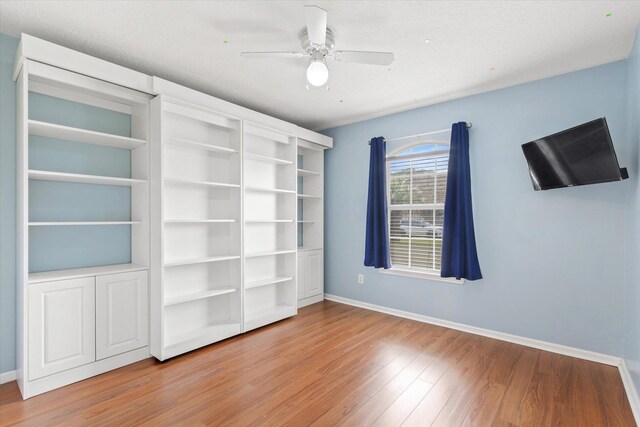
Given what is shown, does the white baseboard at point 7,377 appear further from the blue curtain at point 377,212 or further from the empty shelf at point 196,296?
the blue curtain at point 377,212

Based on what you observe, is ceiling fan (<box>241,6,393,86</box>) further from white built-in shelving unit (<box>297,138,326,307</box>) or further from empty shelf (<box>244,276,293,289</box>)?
empty shelf (<box>244,276,293,289</box>)

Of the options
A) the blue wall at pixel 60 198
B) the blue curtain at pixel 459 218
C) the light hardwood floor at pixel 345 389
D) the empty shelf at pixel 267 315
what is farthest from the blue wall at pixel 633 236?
the blue wall at pixel 60 198

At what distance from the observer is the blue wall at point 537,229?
281 cm

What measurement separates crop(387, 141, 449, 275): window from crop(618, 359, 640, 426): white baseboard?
1732 millimetres

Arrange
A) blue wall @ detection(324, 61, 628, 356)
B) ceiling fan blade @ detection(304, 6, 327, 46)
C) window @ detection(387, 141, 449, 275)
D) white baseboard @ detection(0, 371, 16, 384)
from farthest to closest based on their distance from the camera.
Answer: window @ detection(387, 141, 449, 275) < blue wall @ detection(324, 61, 628, 356) < white baseboard @ detection(0, 371, 16, 384) < ceiling fan blade @ detection(304, 6, 327, 46)

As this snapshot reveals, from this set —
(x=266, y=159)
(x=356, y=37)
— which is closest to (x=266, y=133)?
(x=266, y=159)

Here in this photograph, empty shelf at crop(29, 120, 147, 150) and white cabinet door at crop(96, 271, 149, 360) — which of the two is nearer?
empty shelf at crop(29, 120, 147, 150)

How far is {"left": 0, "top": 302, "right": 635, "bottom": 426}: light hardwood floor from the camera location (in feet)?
6.81

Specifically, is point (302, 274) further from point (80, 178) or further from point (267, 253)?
point (80, 178)

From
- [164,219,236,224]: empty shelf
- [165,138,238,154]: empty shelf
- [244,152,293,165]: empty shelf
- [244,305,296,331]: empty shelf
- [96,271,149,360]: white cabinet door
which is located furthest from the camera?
[244,152,293,165]: empty shelf

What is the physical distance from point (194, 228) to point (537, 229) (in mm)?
3493

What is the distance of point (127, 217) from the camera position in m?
3.04

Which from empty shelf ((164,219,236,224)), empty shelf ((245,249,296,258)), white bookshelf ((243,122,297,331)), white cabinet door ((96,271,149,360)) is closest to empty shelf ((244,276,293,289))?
white bookshelf ((243,122,297,331))

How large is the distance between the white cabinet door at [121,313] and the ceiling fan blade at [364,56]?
8.14 feet
